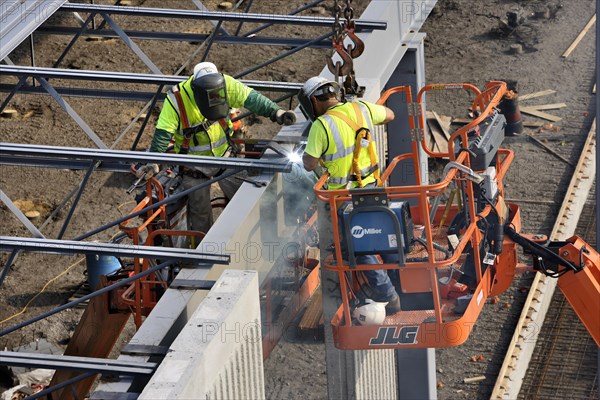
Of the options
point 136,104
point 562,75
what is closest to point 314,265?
point 136,104

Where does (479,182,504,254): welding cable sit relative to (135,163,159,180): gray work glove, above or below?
below

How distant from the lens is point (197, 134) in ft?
47.8

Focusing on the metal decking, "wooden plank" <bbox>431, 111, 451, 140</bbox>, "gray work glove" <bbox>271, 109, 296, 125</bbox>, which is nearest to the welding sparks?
"gray work glove" <bbox>271, 109, 296, 125</bbox>

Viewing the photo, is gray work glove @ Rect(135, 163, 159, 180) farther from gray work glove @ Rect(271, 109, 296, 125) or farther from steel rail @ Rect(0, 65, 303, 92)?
steel rail @ Rect(0, 65, 303, 92)

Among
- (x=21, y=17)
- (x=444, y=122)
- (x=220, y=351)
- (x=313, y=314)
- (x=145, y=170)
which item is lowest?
(x=220, y=351)

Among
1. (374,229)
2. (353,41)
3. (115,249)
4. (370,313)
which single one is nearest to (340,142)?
(374,229)

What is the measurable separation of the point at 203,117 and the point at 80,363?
4306 millimetres

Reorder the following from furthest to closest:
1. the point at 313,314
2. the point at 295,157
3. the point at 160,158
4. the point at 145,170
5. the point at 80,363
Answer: the point at 313,314 → the point at 295,157 → the point at 145,170 → the point at 160,158 → the point at 80,363

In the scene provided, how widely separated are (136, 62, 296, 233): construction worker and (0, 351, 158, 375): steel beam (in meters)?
3.09

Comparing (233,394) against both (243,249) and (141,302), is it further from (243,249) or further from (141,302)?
(141,302)

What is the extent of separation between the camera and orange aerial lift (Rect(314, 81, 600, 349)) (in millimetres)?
12078

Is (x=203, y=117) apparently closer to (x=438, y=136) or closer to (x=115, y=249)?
(x=115, y=249)

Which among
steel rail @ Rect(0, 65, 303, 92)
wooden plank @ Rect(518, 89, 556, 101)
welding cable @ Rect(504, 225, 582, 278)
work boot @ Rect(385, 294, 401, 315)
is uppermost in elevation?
wooden plank @ Rect(518, 89, 556, 101)

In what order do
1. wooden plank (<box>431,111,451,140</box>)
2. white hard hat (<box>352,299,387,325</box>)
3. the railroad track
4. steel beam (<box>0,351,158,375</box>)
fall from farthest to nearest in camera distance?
wooden plank (<box>431,111,451,140</box>) < the railroad track < white hard hat (<box>352,299,387,325</box>) < steel beam (<box>0,351,158,375</box>)
